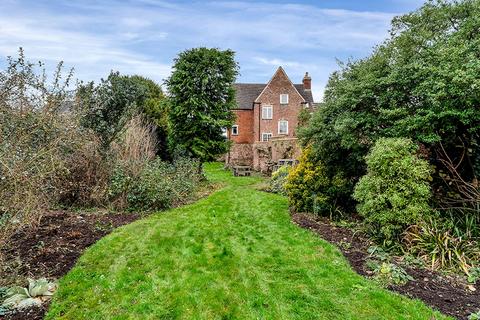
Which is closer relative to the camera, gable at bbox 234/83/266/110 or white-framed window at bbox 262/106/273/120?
white-framed window at bbox 262/106/273/120

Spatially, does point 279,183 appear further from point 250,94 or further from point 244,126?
point 250,94

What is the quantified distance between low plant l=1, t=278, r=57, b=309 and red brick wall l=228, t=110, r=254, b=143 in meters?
28.5

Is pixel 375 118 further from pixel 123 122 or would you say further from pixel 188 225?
pixel 123 122

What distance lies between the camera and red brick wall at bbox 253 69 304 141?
99.7ft

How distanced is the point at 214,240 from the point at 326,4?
24.4 ft

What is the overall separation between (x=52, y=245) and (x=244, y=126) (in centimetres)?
2750

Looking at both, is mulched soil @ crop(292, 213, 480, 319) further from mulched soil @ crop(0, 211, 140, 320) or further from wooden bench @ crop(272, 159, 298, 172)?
wooden bench @ crop(272, 159, 298, 172)

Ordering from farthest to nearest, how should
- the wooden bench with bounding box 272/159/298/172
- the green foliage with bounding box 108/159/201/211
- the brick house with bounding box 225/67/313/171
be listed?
the brick house with bounding box 225/67/313/171, the wooden bench with bounding box 272/159/298/172, the green foliage with bounding box 108/159/201/211

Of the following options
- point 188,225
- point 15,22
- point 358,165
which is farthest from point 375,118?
point 15,22

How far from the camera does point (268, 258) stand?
5941 millimetres

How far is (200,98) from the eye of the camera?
1588 cm

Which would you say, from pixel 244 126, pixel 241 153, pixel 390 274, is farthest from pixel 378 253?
pixel 244 126

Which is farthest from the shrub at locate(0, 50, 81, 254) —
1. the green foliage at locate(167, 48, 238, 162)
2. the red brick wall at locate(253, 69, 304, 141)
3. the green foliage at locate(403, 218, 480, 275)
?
the red brick wall at locate(253, 69, 304, 141)

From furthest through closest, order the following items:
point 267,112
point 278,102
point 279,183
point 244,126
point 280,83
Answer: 1. point 244,126
2. point 267,112
3. point 278,102
4. point 280,83
5. point 279,183
